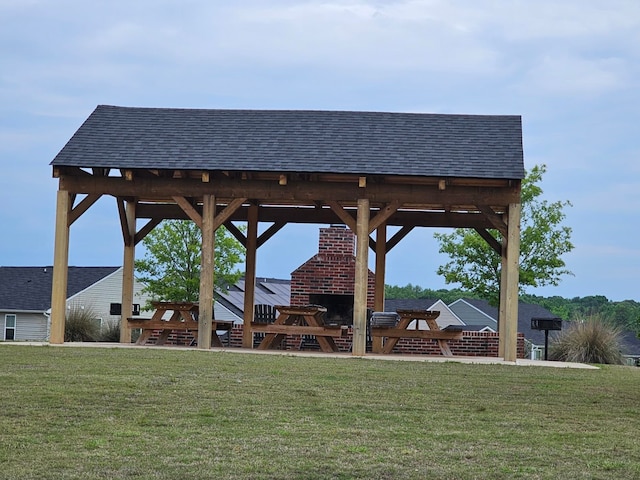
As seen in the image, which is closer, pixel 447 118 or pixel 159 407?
pixel 159 407

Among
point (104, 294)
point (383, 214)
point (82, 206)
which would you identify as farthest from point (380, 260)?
point (104, 294)

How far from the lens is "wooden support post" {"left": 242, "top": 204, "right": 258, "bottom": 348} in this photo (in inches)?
824

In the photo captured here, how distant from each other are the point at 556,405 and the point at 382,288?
10.3 metres

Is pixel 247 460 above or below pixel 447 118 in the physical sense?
below

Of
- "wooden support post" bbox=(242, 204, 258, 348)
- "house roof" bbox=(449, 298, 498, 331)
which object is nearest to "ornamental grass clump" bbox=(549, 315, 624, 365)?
"wooden support post" bbox=(242, 204, 258, 348)

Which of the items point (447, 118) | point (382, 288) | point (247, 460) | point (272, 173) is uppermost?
point (447, 118)

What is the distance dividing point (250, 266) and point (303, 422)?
39.5ft

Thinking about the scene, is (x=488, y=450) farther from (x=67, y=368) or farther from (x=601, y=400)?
(x=67, y=368)

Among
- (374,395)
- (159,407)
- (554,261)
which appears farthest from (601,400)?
(554,261)

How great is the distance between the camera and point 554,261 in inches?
1257

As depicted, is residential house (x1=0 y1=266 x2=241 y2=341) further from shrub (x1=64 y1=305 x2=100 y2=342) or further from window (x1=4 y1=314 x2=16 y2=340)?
shrub (x1=64 y1=305 x2=100 y2=342)

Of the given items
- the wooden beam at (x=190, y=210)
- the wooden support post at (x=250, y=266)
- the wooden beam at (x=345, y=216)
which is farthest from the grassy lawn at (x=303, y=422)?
the wooden support post at (x=250, y=266)

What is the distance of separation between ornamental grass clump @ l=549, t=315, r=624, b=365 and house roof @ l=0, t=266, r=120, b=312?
95.2 ft

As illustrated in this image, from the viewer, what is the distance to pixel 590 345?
20.8 m
